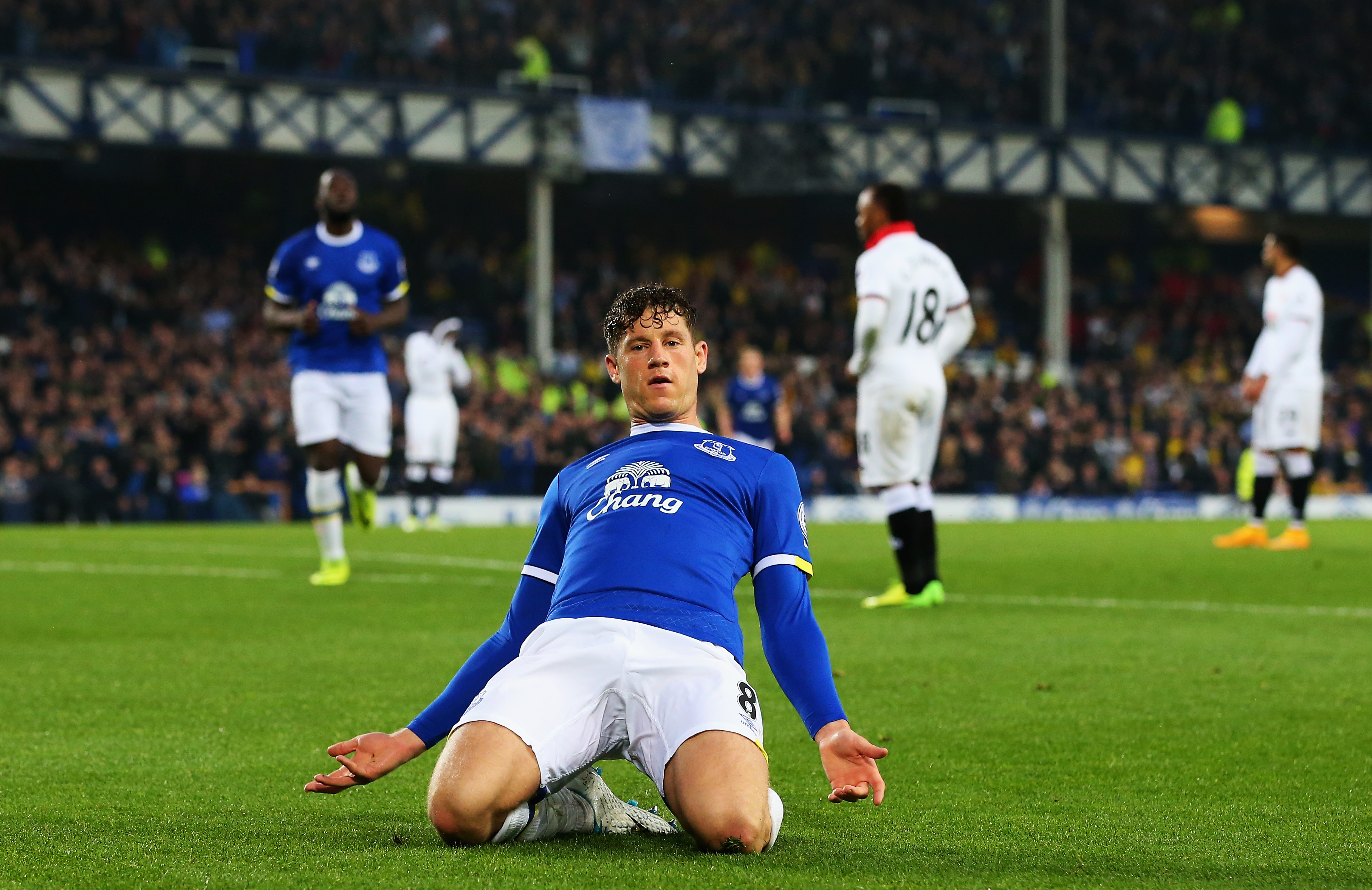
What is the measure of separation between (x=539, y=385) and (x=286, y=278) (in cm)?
1644

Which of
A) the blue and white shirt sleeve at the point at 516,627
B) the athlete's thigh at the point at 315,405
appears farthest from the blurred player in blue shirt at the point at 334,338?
the blue and white shirt sleeve at the point at 516,627

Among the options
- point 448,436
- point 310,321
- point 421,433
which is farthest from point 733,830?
point 448,436

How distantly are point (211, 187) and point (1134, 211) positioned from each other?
2213cm

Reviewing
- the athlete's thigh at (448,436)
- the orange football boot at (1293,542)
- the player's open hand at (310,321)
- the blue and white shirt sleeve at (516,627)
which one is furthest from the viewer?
the athlete's thigh at (448,436)

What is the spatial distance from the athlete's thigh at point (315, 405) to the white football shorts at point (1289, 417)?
791cm

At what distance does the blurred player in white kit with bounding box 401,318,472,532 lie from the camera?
65.9ft

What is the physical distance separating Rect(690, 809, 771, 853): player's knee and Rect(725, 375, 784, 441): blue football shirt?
16347 millimetres

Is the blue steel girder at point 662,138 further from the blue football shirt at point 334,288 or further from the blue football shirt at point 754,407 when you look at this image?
the blue football shirt at point 334,288

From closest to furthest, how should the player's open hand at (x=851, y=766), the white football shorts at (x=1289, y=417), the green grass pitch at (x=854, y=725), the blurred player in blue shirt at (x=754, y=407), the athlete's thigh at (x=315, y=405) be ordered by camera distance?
the player's open hand at (x=851, y=766) < the green grass pitch at (x=854, y=725) < the athlete's thigh at (x=315, y=405) < the white football shorts at (x=1289, y=417) < the blurred player in blue shirt at (x=754, y=407)

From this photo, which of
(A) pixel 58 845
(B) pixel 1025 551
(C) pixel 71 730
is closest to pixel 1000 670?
(C) pixel 71 730

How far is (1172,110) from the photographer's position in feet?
121

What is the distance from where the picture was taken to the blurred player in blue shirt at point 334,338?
1109 cm

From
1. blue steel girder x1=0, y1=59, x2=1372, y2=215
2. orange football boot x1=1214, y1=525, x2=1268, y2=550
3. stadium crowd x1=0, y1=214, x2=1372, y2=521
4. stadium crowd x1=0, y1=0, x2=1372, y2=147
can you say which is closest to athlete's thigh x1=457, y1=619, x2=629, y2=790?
orange football boot x1=1214, y1=525, x2=1268, y2=550

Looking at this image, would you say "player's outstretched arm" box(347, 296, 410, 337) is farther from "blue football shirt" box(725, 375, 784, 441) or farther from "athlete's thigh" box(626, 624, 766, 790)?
"blue football shirt" box(725, 375, 784, 441)
